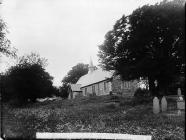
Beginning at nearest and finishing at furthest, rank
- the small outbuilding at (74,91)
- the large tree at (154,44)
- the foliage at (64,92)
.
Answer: the large tree at (154,44), the small outbuilding at (74,91), the foliage at (64,92)

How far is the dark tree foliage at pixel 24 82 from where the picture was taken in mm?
45656

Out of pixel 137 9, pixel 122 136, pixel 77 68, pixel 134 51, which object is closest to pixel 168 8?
pixel 137 9

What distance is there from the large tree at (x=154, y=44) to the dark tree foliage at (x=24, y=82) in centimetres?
1729

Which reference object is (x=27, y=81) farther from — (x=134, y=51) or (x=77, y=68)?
(x=77, y=68)

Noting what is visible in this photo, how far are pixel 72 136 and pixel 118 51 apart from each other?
27.8m

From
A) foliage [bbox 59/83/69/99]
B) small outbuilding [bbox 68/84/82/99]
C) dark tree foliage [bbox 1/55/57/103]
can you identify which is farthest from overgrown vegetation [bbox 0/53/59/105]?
foliage [bbox 59/83/69/99]

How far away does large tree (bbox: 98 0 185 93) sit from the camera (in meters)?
32.6

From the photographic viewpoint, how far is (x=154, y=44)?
34.5 m

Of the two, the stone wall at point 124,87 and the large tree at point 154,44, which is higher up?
the large tree at point 154,44

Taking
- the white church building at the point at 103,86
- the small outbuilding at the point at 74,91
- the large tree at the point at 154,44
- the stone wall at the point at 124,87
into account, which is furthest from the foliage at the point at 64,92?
the large tree at the point at 154,44

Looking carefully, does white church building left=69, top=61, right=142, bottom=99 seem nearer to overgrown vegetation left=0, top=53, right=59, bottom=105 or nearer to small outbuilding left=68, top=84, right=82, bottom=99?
small outbuilding left=68, top=84, right=82, bottom=99

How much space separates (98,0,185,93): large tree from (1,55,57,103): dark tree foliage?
1729 centimetres

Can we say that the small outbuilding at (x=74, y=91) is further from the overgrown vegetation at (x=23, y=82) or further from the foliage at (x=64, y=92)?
the overgrown vegetation at (x=23, y=82)

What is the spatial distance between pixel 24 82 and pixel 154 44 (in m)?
22.5
